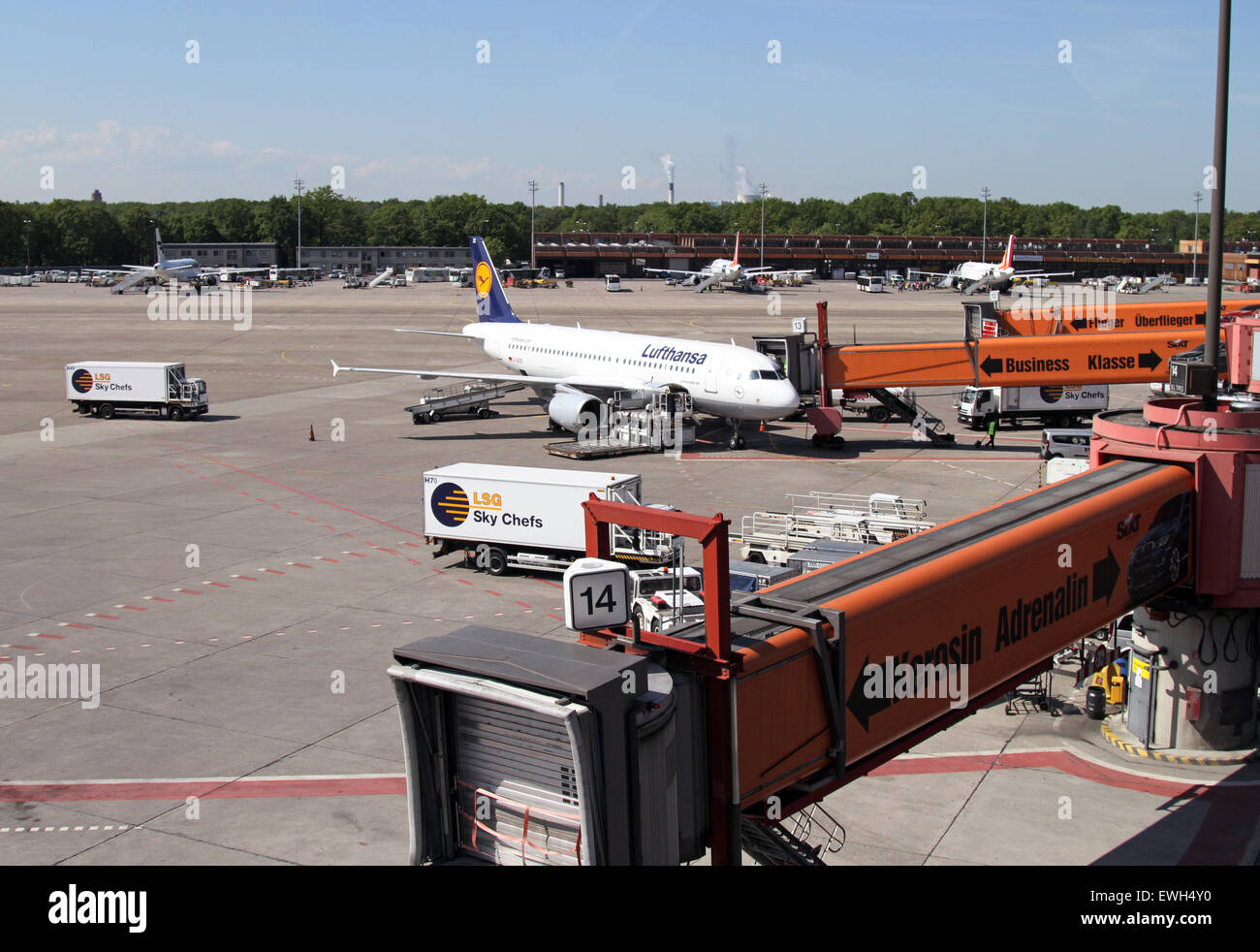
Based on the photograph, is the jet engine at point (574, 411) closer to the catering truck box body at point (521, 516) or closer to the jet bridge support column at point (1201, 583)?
the catering truck box body at point (521, 516)

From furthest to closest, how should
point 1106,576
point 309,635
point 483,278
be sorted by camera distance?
point 483,278, point 309,635, point 1106,576

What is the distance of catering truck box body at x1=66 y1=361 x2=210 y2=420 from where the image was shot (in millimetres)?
67562

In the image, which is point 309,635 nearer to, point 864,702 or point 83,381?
point 864,702

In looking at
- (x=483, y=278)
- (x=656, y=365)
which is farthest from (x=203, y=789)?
(x=483, y=278)

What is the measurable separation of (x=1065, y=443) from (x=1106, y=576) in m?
37.0

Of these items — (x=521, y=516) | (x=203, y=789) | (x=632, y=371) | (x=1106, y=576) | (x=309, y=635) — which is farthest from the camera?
(x=632, y=371)

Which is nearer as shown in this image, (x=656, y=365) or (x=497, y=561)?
(x=497, y=561)

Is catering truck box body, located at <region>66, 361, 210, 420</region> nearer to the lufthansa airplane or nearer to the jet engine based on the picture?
the lufthansa airplane

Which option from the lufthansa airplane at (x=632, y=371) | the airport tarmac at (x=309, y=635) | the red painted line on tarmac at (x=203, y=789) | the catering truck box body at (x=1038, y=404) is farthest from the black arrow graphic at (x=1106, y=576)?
the catering truck box body at (x=1038, y=404)

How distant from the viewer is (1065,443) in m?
52.4

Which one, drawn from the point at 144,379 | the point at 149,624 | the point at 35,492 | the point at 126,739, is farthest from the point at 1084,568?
the point at 144,379

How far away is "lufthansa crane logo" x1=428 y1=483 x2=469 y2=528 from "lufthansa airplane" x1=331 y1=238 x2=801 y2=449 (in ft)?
70.3

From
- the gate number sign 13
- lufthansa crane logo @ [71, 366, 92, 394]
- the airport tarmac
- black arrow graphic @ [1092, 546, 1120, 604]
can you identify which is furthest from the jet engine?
the gate number sign 13

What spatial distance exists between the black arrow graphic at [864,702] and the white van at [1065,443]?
39.7 meters
